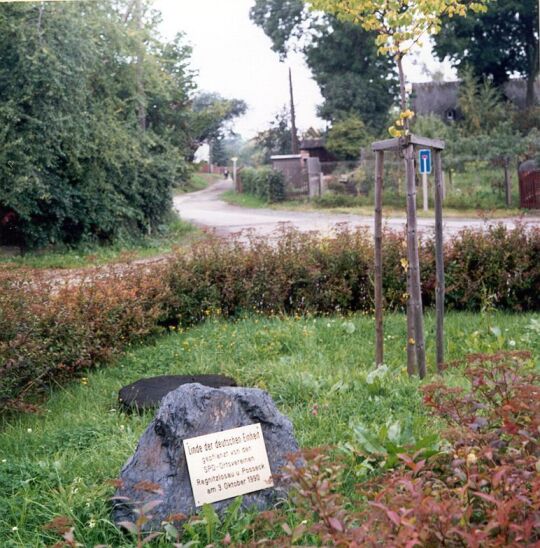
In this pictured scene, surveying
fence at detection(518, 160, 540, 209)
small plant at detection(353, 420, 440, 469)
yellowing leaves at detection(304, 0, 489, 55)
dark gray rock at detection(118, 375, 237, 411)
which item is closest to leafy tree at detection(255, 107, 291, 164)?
fence at detection(518, 160, 540, 209)

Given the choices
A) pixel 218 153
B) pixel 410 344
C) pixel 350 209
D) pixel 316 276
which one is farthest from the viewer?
pixel 218 153

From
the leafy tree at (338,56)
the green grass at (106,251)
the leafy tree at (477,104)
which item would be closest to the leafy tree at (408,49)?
the leafy tree at (338,56)

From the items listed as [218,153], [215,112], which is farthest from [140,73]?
[215,112]

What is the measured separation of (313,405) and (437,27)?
2.49 m

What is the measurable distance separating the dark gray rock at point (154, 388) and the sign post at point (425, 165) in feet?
9.98

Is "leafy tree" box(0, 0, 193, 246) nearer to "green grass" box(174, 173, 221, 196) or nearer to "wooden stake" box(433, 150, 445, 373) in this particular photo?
"green grass" box(174, 173, 221, 196)

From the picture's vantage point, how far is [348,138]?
8.83 m

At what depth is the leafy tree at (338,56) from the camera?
26.2 feet

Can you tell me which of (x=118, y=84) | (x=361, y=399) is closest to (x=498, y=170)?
(x=361, y=399)

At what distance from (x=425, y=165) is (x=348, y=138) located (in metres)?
1.88

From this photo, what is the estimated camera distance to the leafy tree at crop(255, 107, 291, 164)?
8742 mm

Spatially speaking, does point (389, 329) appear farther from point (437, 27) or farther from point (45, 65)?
point (45, 65)

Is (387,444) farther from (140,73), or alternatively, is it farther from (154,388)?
(140,73)

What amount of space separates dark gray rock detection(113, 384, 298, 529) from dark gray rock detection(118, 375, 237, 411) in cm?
123
